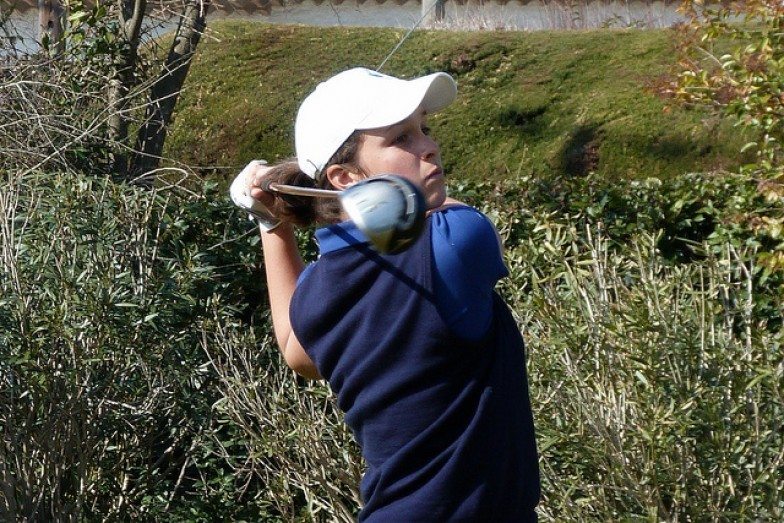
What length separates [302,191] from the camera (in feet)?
6.58

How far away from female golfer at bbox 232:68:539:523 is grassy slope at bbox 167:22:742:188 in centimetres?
705

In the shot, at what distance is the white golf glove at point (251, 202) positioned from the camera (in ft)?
7.43

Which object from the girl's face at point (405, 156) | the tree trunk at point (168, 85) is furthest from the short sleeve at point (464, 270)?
the tree trunk at point (168, 85)

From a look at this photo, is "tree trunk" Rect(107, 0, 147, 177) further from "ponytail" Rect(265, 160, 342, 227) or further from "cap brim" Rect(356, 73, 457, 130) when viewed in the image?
"cap brim" Rect(356, 73, 457, 130)

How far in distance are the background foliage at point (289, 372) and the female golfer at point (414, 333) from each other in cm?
140

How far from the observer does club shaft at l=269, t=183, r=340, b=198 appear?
192 cm

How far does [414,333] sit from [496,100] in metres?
8.38

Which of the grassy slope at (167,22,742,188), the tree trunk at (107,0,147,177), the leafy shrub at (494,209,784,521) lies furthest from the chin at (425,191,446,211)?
the grassy slope at (167,22,742,188)

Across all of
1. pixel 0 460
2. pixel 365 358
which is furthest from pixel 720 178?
pixel 365 358

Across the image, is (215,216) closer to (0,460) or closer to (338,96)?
(0,460)

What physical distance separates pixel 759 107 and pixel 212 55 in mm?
6999

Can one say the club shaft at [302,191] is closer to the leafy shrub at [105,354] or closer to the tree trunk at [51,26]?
the leafy shrub at [105,354]

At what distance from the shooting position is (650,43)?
10.6m

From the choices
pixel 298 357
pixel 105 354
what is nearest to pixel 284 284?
pixel 298 357
